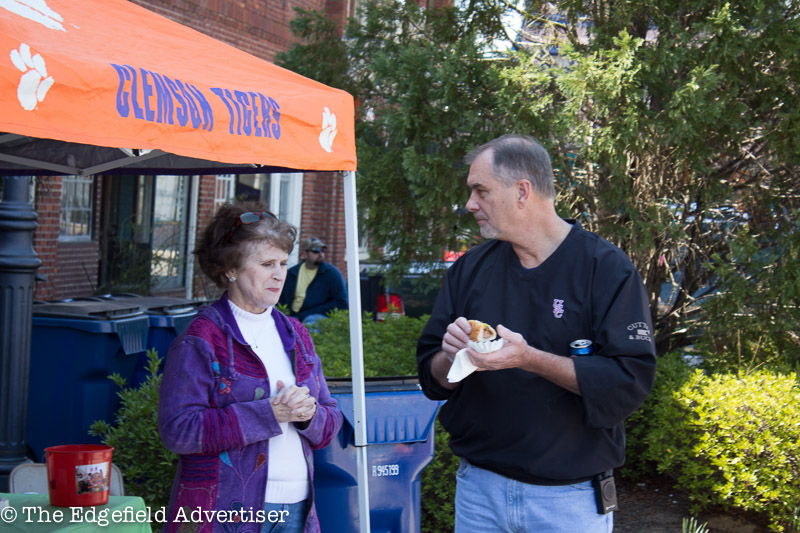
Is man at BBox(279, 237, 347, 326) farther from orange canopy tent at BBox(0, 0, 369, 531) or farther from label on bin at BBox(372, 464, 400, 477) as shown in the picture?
label on bin at BBox(372, 464, 400, 477)

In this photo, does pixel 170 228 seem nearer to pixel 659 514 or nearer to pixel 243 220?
pixel 659 514

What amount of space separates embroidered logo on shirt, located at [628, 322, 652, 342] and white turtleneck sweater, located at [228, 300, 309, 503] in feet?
3.95

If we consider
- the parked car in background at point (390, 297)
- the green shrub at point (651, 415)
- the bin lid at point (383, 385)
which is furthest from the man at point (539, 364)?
the parked car in background at point (390, 297)

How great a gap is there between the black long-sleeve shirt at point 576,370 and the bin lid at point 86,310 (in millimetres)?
3015

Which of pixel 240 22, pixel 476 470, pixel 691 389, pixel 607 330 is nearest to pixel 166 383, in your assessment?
pixel 476 470

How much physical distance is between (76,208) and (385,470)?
24.5 ft

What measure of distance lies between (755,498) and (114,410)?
12.7 feet

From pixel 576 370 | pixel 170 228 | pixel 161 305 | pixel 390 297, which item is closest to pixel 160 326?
pixel 161 305

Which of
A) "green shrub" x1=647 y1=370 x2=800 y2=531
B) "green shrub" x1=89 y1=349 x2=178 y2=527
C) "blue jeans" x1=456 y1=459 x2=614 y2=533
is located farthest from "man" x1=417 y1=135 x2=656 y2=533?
"green shrub" x1=647 y1=370 x2=800 y2=531

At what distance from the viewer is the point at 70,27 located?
2656mm

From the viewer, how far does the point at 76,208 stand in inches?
392

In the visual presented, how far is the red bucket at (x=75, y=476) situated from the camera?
95.0 inches

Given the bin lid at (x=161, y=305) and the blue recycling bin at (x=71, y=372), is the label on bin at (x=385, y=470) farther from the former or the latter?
the bin lid at (x=161, y=305)

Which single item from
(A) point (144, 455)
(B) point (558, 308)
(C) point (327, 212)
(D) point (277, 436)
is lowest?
(A) point (144, 455)
